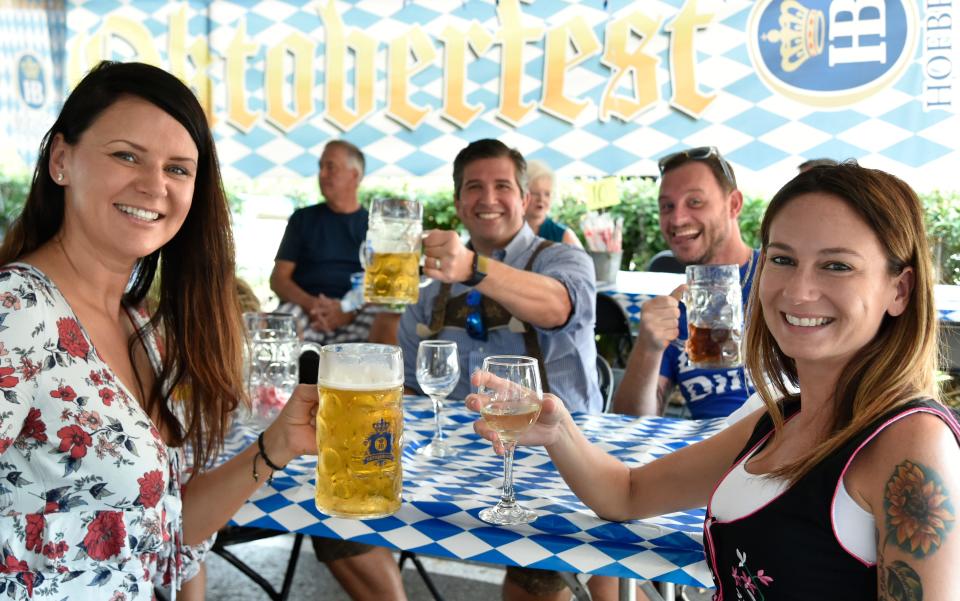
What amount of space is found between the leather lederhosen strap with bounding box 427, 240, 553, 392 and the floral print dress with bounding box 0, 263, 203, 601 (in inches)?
57.7

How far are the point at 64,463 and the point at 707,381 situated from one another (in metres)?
1.92

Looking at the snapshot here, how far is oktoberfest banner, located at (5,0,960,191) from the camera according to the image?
4.70 metres

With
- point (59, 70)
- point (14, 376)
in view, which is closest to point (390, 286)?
point (14, 376)

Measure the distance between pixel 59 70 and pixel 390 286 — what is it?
7.48 meters

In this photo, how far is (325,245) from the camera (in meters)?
5.27

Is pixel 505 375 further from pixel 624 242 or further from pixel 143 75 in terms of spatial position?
pixel 624 242

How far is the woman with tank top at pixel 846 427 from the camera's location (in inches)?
40.8

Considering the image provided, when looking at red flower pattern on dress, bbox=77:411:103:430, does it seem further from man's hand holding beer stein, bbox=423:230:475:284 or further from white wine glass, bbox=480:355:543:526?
man's hand holding beer stein, bbox=423:230:475:284

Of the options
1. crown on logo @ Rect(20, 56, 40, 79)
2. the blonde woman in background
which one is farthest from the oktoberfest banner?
crown on logo @ Rect(20, 56, 40, 79)

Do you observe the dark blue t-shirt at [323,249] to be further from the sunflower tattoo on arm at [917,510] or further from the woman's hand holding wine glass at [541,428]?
the sunflower tattoo on arm at [917,510]

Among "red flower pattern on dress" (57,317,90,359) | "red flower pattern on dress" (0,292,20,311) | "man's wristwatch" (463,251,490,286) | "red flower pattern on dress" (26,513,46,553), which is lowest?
"red flower pattern on dress" (26,513,46,553)

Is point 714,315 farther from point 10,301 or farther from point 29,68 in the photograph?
point 29,68

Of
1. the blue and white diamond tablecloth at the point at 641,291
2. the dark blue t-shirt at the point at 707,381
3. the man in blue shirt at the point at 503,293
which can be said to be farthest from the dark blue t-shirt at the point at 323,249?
the dark blue t-shirt at the point at 707,381

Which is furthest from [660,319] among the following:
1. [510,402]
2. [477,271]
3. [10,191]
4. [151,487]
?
[10,191]
